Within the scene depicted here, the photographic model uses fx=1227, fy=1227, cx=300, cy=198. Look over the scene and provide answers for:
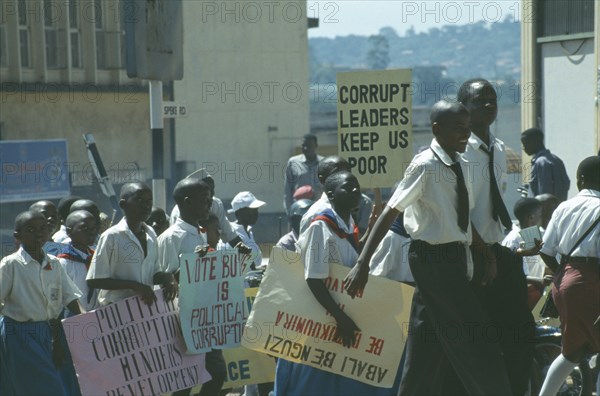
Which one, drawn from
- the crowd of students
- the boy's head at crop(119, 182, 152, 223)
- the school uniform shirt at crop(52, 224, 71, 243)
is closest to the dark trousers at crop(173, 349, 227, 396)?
the crowd of students

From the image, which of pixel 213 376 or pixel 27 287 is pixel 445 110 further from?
pixel 27 287

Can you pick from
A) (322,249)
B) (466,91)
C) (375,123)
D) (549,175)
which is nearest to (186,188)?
(322,249)

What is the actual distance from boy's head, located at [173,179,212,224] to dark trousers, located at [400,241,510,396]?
1.91m

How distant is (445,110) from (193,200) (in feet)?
6.88

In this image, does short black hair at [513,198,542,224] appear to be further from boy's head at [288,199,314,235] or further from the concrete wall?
the concrete wall

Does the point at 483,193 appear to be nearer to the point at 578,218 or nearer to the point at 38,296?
the point at 578,218

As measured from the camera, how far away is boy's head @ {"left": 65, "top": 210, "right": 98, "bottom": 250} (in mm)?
7914

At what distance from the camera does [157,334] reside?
25.0 feet

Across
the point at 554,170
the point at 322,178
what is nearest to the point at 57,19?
the point at 554,170

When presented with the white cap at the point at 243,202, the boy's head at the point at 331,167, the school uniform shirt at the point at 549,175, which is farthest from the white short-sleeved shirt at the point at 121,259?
the school uniform shirt at the point at 549,175

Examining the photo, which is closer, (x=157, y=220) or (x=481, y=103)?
(x=481, y=103)

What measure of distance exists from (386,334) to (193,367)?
143 centimetres

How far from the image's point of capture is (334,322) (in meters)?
6.96

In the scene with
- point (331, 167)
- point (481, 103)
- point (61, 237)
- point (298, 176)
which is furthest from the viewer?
point (298, 176)
